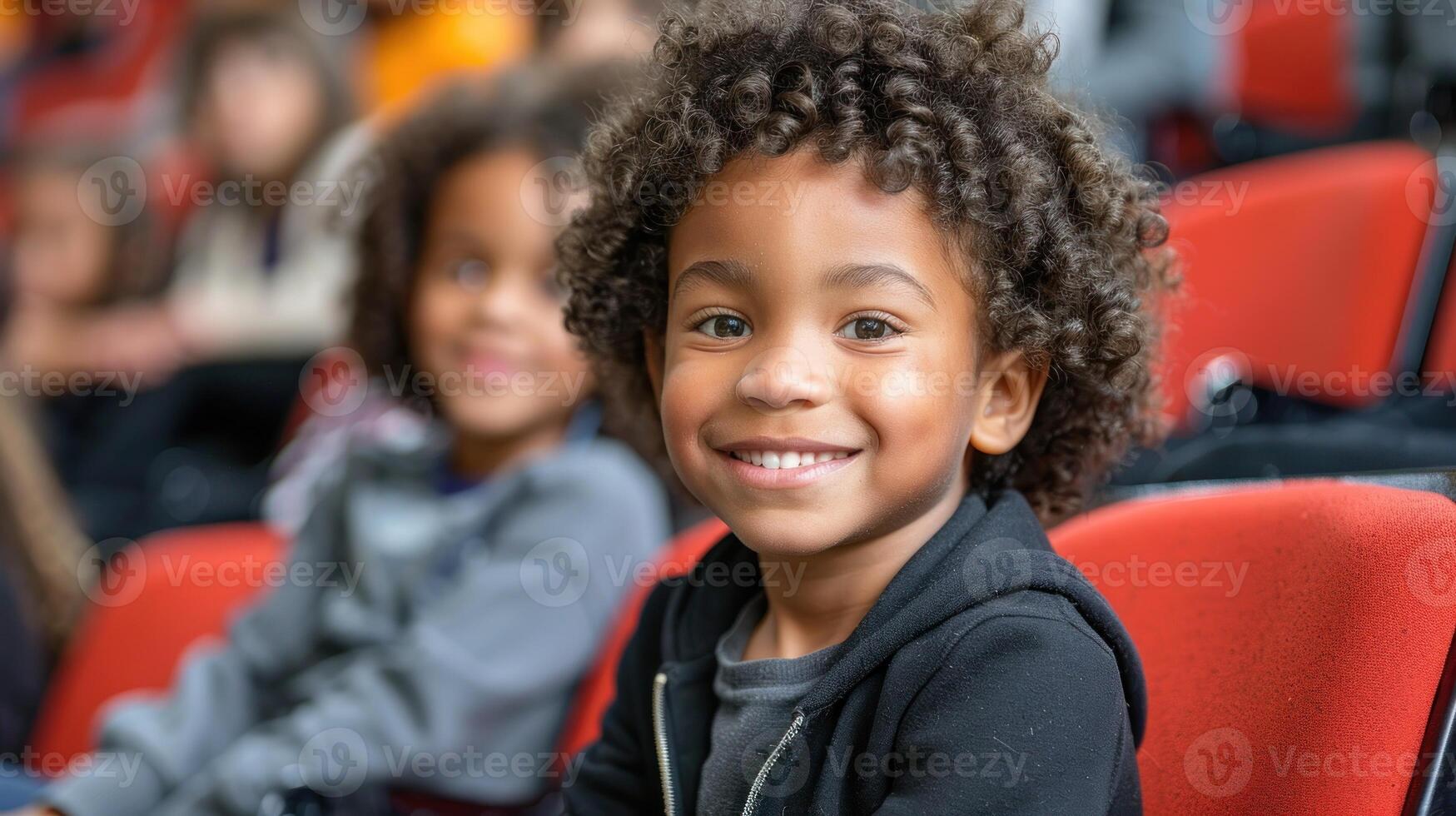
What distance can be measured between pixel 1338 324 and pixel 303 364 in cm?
199

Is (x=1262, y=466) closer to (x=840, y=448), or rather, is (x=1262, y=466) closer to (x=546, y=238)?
(x=840, y=448)

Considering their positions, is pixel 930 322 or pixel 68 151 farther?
pixel 68 151

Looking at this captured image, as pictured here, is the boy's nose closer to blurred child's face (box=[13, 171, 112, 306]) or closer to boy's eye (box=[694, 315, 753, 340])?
boy's eye (box=[694, 315, 753, 340])

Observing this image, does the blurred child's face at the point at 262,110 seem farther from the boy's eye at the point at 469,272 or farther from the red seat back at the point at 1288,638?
the red seat back at the point at 1288,638

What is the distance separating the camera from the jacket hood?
856 mm

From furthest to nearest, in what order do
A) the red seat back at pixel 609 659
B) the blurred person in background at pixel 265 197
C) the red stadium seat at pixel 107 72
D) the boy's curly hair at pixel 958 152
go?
the red stadium seat at pixel 107 72, the blurred person in background at pixel 265 197, the red seat back at pixel 609 659, the boy's curly hair at pixel 958 152

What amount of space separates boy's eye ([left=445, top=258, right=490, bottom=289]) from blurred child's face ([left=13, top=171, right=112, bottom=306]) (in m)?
1.93

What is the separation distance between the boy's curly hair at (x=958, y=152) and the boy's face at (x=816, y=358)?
2cm

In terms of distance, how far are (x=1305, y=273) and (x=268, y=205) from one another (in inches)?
88.2

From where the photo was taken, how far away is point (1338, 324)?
6.14 ft

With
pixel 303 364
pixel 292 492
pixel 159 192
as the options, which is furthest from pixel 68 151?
pixel 292 492

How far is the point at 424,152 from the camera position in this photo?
1813 millimetres

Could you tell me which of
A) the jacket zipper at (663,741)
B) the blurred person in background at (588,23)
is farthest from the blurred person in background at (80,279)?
the jacket zipper at (663,741)

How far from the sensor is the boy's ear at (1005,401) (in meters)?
0.96
